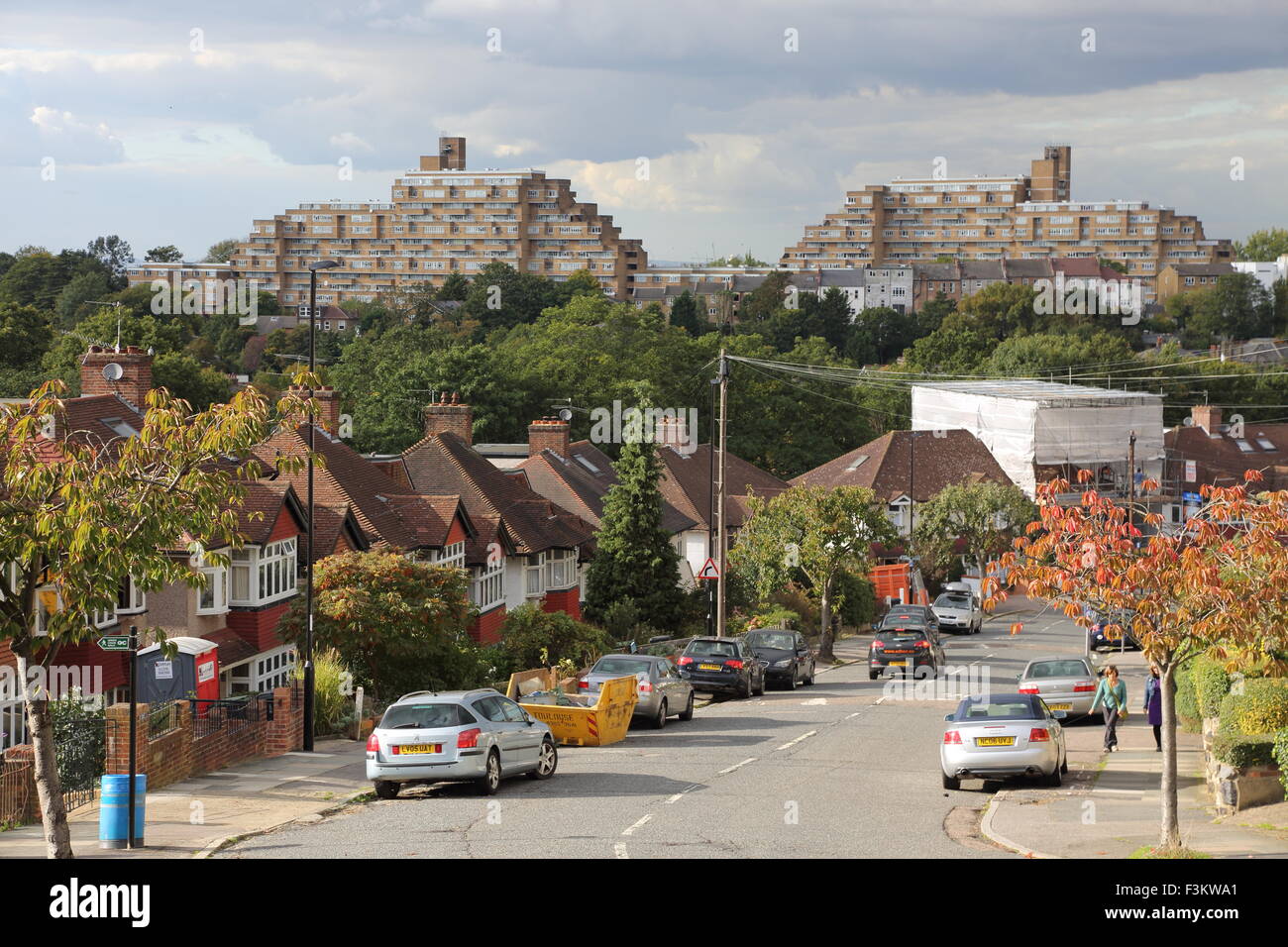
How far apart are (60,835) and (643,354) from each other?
261 ft

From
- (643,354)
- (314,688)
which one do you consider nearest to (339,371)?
(643,354)

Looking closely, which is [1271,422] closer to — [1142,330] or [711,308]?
[1142,330]

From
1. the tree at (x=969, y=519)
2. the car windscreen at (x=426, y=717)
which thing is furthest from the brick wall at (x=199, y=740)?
the tree at (x=969, y=519)

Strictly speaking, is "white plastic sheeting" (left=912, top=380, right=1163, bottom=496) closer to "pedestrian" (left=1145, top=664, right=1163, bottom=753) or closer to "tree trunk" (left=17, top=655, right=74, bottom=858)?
"pedestrian" (left=1145, top=664, right=1163, bottom=753)

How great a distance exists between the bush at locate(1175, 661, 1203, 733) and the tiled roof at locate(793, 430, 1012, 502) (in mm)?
46599

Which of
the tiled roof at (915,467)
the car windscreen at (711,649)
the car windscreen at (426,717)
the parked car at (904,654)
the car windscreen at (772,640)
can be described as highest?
the tiled roof at (915,467)

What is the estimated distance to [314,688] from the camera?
27.2 m

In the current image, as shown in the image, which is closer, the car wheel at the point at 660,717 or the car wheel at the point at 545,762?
the car wheel at the point at 545,762

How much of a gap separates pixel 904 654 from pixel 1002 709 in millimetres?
20636

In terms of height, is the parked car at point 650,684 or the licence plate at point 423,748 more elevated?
the licence plate at point 423,748

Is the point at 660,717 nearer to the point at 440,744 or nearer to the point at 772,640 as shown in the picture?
the point at 440,744

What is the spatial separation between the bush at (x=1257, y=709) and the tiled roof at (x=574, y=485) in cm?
3871

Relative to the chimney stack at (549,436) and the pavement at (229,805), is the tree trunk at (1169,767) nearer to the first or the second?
the pavement at (229,805)

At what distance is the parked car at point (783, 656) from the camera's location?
39.6m
